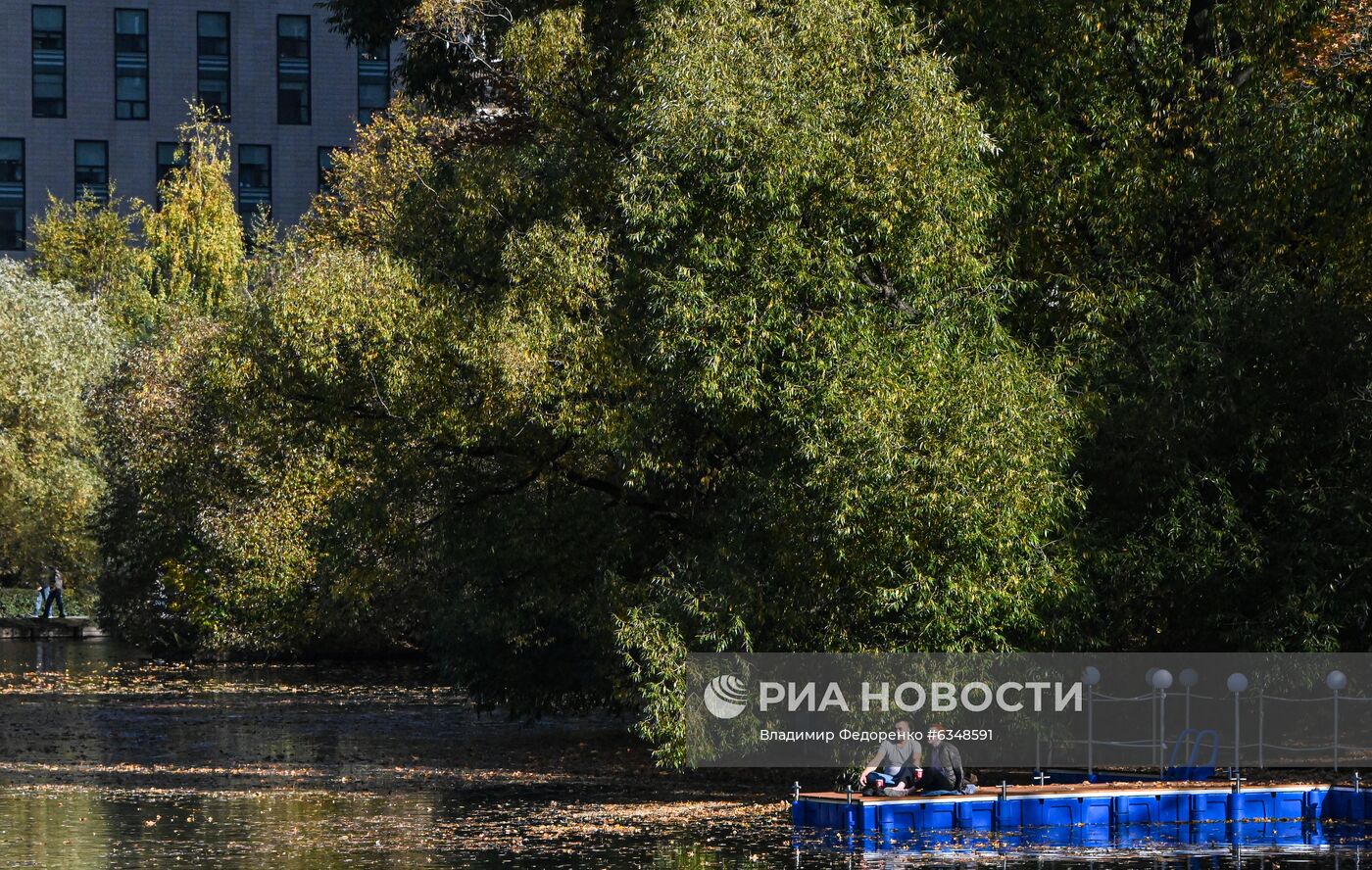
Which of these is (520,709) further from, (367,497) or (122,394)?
(122,394)

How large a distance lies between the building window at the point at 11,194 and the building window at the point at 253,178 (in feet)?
33.1

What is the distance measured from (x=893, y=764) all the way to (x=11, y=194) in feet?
256

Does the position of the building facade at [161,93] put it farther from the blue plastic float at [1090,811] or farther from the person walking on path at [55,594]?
the blue plastic float at [1090,811]

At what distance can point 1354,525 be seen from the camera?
22203 mm

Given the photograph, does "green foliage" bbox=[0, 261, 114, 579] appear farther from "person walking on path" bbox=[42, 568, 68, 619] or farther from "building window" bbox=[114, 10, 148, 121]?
"building window" bbox=[114, 10, 148, 121]

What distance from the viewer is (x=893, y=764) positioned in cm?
2009

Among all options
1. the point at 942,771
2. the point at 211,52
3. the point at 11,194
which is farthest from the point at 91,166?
the point at 942,771

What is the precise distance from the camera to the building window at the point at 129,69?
8944 centimetres

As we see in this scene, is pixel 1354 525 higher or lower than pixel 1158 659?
higher

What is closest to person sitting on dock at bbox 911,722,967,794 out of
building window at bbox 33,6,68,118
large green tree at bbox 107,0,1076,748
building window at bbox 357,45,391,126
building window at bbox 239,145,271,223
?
large green tree at bbox 107,0,1076,748

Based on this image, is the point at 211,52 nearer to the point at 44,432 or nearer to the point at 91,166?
the point at 91,166

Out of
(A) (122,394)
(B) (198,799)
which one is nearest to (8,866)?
(B) (198,799)

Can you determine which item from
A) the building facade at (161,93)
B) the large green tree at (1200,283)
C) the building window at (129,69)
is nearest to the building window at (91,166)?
the building facade at (161,93)

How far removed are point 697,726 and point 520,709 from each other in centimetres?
728
